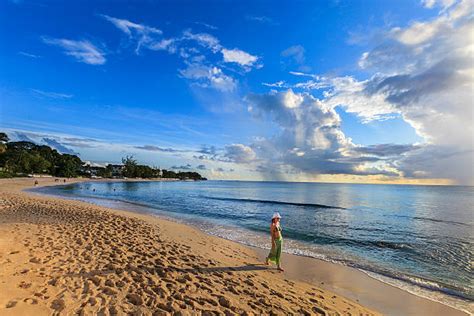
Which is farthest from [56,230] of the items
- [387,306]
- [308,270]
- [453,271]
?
[453,271]

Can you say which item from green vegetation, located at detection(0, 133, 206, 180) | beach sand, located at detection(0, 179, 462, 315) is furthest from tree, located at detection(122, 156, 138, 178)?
beach sand, located at detection(0, 179, 462, 315)

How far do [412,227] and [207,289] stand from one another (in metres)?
21.8

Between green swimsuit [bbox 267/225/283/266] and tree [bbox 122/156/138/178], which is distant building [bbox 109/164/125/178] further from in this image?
green swimsuit [bbox 267/225/283/266]

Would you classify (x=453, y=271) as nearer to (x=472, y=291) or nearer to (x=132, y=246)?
(x=472, y=291)

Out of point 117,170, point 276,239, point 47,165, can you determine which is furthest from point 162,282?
point 117,170

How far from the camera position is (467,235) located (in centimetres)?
1864

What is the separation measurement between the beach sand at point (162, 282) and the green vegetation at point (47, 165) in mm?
80645

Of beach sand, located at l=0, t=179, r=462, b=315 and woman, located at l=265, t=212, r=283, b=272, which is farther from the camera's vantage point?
woman, located at l=265, t=212, r=283, b=272

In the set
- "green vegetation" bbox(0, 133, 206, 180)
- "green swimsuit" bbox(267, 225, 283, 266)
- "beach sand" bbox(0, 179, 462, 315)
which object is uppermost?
"green vegetation" bbox(0, 133, 206, 180)

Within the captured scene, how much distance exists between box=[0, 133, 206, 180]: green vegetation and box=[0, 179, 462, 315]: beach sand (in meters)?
80.6

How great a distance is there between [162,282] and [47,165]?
4577 inches

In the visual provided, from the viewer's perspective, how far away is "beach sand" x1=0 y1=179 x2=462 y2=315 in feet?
17.4

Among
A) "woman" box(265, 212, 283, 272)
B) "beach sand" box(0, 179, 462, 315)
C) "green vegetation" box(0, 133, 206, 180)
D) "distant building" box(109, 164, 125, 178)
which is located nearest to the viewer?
"beach sand" box(0, 179, 462, 315)

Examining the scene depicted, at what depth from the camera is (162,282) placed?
6473mm
